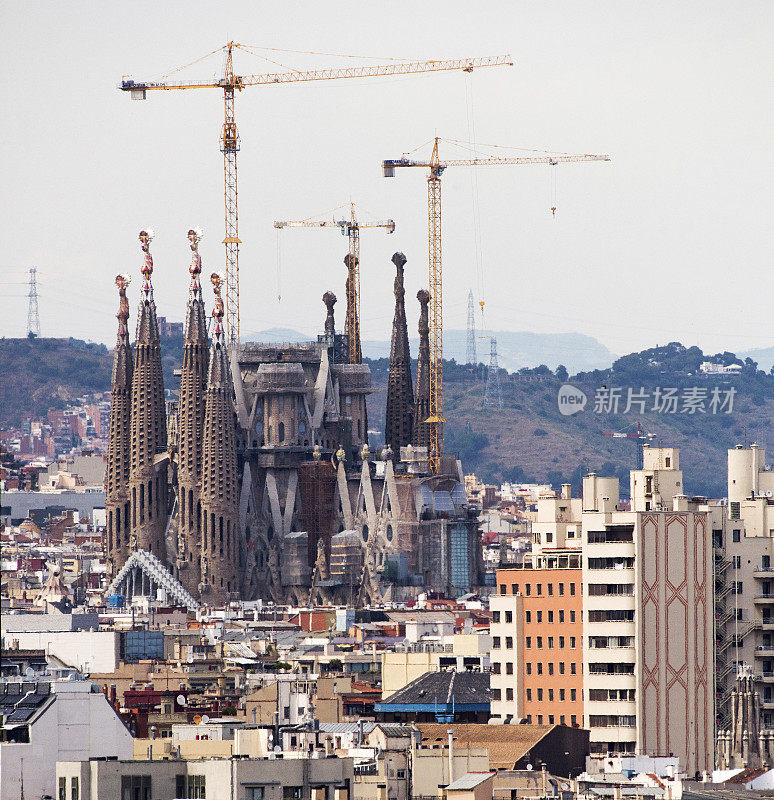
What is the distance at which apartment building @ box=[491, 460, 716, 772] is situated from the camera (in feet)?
266

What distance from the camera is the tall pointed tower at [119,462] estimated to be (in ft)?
556

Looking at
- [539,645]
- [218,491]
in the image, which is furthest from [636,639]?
[218,491]

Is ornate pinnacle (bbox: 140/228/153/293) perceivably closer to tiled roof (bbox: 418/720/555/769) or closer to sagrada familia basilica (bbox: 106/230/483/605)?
sagrada familia basilica (bbox: 106/230/483/605)

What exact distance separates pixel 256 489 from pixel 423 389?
21443 millimetres

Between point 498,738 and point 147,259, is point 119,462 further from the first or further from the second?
point 498,738

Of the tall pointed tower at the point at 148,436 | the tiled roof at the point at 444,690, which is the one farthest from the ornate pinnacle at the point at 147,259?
the tiled roof at the point at 444,690

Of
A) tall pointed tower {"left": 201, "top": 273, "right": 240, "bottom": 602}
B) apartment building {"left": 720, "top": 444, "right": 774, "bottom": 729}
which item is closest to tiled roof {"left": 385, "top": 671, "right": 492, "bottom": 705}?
apartment building {"left": 720, "top": 444, "right": 774, "bottom": 729}

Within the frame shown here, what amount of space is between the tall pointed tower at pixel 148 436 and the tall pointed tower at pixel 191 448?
4.79 ft

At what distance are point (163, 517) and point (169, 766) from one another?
112 metres

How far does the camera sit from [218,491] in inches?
6550

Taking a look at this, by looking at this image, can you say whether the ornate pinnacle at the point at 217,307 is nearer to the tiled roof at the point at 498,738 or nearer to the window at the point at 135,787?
the tiled roof at the point at 498,738

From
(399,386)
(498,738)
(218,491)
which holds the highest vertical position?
(399,386)

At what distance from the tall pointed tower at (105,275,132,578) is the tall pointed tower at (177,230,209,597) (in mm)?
3380

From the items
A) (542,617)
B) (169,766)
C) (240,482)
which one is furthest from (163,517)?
(169,766)
